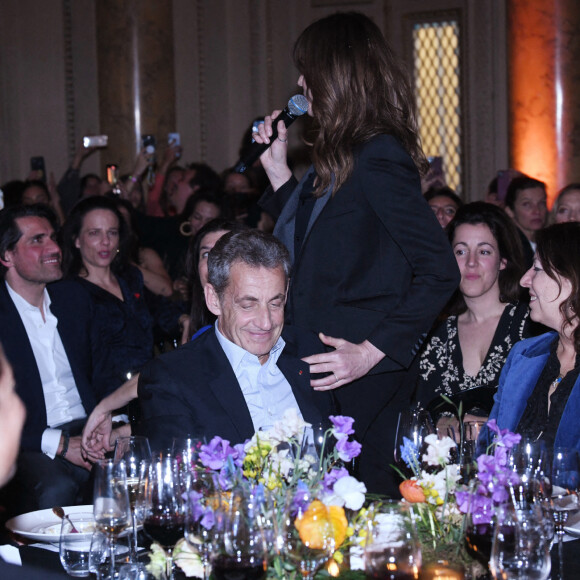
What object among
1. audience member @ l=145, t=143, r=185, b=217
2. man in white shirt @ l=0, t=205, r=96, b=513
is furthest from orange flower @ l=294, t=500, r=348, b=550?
audience member @ l=145, t=143, r=185, b=217

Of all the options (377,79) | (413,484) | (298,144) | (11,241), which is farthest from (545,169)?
(413,484)

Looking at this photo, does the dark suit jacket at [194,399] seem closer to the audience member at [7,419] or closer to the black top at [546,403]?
the black top at [546,403]

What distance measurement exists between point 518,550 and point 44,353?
9.62 ft

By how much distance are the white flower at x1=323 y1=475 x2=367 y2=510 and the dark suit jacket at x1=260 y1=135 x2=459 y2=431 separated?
95 centimetres

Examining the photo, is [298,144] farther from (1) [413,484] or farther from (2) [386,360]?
(1) [413,484]

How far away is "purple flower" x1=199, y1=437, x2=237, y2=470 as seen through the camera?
1.63 meters

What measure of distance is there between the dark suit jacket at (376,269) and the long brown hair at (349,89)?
0.14 feet

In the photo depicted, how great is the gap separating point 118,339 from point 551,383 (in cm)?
236

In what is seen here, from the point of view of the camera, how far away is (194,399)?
2441 mm

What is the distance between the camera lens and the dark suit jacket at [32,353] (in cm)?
384

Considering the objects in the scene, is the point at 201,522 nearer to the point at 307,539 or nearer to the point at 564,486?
the point at 307,539

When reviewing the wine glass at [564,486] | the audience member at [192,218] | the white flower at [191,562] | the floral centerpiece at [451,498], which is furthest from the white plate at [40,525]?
the audience member at [192,218]

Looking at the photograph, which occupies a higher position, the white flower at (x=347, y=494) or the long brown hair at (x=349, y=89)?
the long brown hair at (x=349, y=89)

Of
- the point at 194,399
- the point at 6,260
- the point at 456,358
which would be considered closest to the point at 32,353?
the point at 6,260
